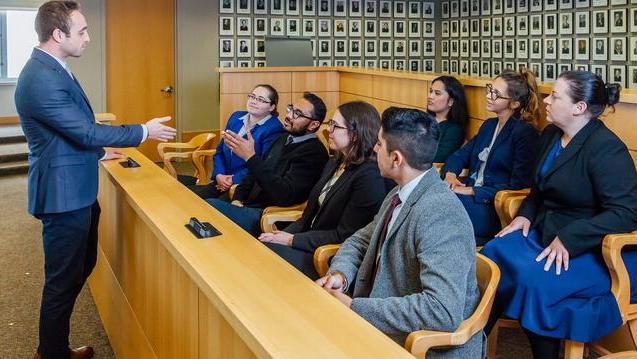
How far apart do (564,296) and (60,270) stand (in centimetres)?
229

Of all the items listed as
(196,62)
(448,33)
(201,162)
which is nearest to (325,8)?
(448,33)

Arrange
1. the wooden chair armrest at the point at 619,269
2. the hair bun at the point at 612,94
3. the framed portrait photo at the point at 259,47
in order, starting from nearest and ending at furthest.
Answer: the wooden chair armrest at the point at 619,269 → the hair bun at the point at 612,94 → the framed portrait photo at the point at 259,47

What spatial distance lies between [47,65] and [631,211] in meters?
2.72

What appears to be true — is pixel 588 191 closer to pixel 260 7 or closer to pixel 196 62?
pixel 196 62

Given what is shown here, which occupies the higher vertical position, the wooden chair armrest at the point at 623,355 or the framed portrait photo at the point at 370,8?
the framed portrait photo at the point at 370,8

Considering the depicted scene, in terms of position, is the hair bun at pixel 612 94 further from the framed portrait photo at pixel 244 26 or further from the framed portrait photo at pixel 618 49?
the framed portrait photo at pixel 244 26

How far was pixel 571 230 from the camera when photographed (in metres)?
3.15

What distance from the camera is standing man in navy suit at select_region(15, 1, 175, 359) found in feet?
9.65

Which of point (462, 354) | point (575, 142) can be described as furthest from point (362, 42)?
point (462, 354)

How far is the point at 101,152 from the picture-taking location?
3.33 m

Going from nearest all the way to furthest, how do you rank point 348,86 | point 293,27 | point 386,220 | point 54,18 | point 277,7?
point 386,220 < point 54,18 < point 348,86 < point 277,7 < point 293,27

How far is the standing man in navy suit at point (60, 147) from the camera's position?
2941mm

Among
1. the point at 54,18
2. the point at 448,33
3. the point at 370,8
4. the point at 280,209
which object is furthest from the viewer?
the point at 448,33

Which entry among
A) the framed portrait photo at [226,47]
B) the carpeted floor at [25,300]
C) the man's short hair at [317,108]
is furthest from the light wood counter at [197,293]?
the framed portrait photo at [226,47]
